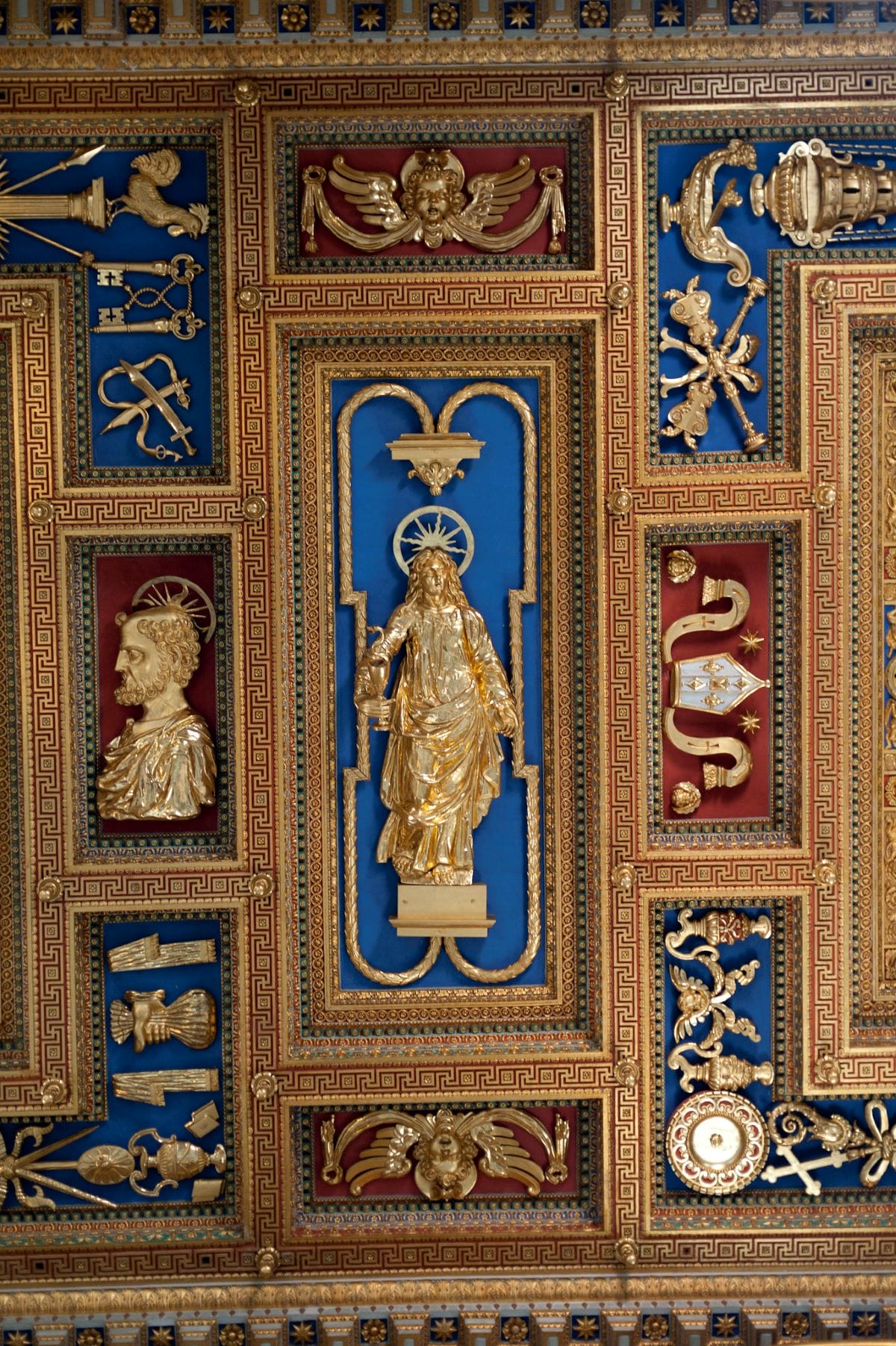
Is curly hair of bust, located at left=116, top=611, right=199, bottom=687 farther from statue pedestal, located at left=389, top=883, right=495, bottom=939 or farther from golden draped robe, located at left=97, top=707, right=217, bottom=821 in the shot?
statue pedestal, located at left=389, top=883, right=495, bottom=939

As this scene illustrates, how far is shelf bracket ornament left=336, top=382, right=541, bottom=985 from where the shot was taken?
6.39 m

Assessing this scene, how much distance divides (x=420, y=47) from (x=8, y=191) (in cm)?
199

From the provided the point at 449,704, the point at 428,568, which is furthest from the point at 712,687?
the point at 428,568

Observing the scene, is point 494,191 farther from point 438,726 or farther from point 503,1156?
point 503,1156

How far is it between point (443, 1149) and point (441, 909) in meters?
1.14

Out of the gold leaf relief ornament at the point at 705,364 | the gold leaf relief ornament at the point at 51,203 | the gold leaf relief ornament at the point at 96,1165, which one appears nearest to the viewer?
the gold leaf relief ornament at the point at 51,203

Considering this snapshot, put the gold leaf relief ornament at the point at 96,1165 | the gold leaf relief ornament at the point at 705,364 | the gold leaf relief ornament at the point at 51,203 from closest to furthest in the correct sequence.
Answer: the gold leaf relief ornament at the point at 51,203, the gold leaf relief ornament at the point at 705,364, the gold leaf relief ornament at the point at 96,1165

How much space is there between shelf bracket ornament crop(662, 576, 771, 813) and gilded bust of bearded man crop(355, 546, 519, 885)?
799 millimetres

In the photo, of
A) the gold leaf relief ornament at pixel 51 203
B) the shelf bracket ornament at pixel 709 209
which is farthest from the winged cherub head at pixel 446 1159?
the gold leaf relief ornament at pixel 51 203

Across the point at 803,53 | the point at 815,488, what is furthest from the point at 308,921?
the point at 803,53

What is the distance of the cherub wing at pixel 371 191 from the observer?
20.6 feet

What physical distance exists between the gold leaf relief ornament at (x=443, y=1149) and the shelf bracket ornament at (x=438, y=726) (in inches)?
26.6

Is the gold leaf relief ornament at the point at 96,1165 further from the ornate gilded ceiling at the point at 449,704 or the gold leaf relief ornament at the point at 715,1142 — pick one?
the gold leaf relief ornament at the point at 715,1142

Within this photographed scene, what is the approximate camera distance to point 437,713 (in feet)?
20.9
